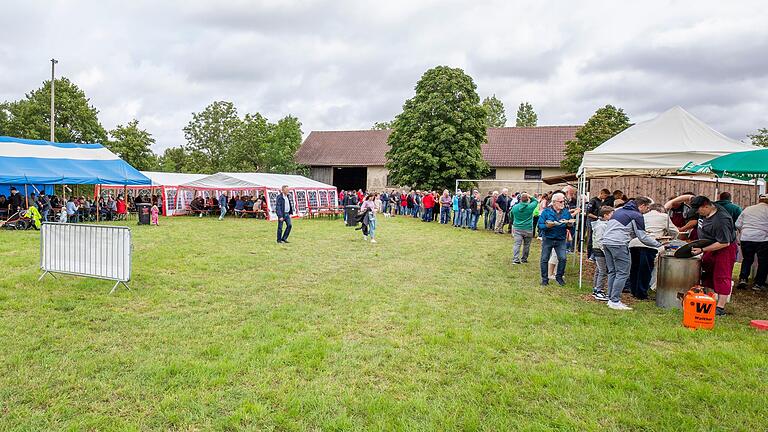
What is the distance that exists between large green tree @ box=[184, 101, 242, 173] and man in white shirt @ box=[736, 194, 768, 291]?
5184 cm

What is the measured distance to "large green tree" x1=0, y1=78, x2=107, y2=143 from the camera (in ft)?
136

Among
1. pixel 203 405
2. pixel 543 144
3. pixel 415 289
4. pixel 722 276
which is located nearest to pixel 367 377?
pixel 203 405

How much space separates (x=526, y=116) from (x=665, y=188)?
47.0 meters

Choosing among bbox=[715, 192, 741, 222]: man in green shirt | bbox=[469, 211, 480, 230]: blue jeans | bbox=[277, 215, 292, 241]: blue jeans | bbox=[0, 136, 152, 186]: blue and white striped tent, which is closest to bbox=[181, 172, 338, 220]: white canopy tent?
bbox=[0, 136, 152, 186]: blue and white striped tent

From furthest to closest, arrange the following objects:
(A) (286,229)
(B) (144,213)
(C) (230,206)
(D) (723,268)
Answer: (C) (230,206) < (B) (144,213) < (A) (286,229) < (D) (723,268)

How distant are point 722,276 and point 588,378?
144 inches

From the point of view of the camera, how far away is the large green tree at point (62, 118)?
41.5m

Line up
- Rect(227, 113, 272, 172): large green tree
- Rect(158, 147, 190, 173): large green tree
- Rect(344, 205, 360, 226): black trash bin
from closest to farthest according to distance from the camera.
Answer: Rect(344, 205, 360, 226): black trash bin < Rect(227, 113, 272, 172): large green tree < Rect(158, 147, 190, 173): large green tree

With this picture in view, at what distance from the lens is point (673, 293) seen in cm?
663

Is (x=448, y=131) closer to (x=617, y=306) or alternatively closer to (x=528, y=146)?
(x=528, y=146)

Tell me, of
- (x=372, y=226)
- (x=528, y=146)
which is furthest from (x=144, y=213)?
(x=528, y=146)

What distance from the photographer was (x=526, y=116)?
64.1 m

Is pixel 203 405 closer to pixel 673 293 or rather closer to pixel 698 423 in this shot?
pixel 698 423

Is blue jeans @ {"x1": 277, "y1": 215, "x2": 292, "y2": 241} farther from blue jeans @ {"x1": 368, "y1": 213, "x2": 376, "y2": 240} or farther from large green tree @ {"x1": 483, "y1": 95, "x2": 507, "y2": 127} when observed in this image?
large green tree @ {"x1": 483, "y1": 95, "x2": 507, "y2": 127}
